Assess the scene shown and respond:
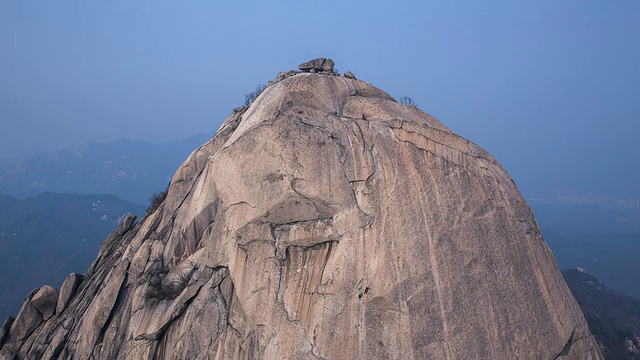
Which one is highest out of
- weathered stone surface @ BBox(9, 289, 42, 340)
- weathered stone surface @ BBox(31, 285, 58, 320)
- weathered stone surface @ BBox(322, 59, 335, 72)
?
weathered stone surface @ BBox(322, 59, 335, 72)

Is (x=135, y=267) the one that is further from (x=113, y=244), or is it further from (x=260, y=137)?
(x=260, y=137)

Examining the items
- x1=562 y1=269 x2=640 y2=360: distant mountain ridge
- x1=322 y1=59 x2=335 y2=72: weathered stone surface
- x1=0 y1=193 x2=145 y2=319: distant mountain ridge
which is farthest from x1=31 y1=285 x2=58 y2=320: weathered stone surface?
x1=0 y1=193 x2=145 y2=319: distant mountain ridge

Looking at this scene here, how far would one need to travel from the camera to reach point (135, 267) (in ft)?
59.4

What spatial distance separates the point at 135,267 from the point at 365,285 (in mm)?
9830

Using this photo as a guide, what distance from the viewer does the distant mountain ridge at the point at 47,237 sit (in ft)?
232

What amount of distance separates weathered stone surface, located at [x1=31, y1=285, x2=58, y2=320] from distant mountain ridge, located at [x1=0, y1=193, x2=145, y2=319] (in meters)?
48.9

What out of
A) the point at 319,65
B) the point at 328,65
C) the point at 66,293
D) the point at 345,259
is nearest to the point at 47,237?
the point at 66,293

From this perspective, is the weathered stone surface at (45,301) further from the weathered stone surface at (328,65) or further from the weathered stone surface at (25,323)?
the weathered stone surface at (328,65)

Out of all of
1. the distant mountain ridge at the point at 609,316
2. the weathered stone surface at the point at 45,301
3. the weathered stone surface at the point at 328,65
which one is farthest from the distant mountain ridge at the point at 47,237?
the distant mountain ridge at the point at 609,316

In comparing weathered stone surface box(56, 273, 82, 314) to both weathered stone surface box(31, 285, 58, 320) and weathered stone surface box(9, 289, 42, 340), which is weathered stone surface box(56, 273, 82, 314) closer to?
weathered stone surface box(31, 285, 58, 320)

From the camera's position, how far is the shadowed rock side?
14.2 meters

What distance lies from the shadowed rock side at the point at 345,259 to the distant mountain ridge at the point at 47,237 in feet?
191

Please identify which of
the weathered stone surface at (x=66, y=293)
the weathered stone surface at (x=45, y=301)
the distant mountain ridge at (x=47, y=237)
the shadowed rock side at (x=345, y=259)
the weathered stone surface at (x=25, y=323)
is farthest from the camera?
the distant mountain ridge at (x=47, y=237)

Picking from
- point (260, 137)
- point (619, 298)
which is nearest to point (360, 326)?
point (260, 137)
